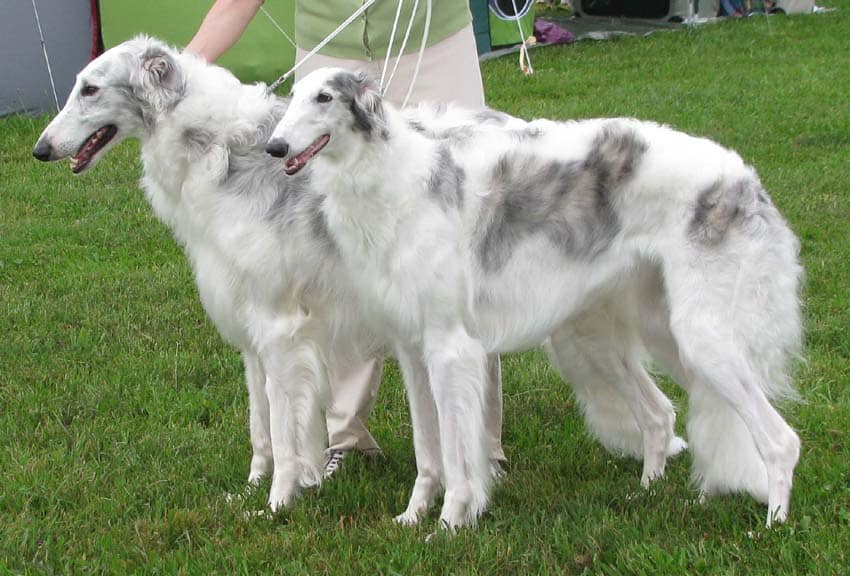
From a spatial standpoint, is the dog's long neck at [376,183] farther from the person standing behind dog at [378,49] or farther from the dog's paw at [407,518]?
the dog's paw at [407,518]

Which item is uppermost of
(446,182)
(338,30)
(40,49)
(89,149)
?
(338,30)

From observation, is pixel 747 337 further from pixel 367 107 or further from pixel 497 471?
pixel 367 107

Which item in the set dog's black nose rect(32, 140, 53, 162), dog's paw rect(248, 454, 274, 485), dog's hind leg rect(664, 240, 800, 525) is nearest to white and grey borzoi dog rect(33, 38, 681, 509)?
dog's black nose rect(32, 140, 53, 162)

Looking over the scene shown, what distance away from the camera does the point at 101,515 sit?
436 centimetres

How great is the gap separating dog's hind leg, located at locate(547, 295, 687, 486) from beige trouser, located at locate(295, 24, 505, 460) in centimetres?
32

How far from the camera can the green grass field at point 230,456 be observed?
3.87 meters

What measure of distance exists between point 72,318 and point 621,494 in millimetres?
3622

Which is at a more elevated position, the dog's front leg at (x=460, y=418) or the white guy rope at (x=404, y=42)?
the white guy rope at (x=404, y=42)

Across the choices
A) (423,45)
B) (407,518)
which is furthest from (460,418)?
(423,45)

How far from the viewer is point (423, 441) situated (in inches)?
173

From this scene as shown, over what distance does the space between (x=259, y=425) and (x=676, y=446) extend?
5.54 ft

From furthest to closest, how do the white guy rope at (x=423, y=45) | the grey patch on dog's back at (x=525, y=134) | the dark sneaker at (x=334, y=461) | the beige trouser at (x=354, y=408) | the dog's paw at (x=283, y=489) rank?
the beige trouser at (x=354, y=408), the dark sneaker at (x=334, y=461), the white guy rope at (x=423, y=45), the dog's paw at (x=283, y=489), the grey patch on dog's back at (x=525, y=134)

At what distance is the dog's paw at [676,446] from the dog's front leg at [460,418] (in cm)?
99

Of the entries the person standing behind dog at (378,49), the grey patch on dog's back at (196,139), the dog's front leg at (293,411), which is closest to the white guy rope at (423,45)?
the person standing behind dog at (378,49)
